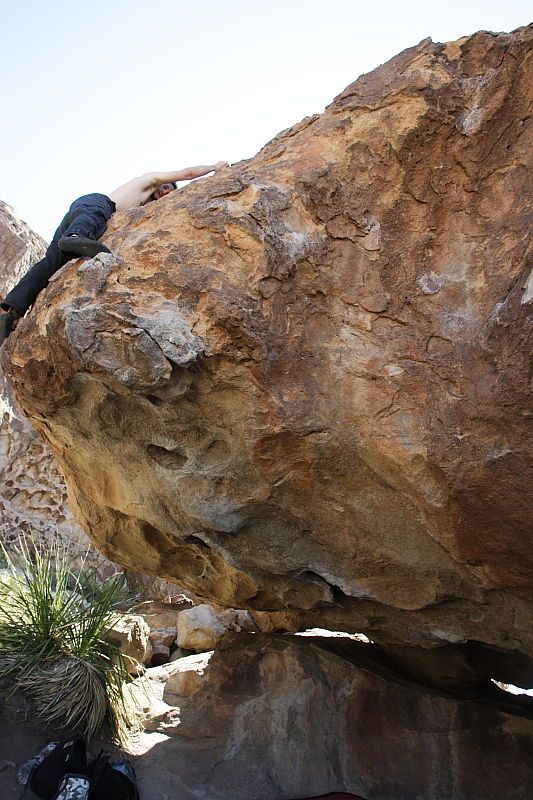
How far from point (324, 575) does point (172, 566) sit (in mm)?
1176

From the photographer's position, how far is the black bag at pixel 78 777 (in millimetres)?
3553

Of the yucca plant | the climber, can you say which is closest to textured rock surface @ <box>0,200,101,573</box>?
the yucca plant

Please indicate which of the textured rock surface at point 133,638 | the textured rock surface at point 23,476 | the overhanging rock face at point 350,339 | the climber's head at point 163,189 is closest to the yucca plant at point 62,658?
the textured rock surface at point 133,638

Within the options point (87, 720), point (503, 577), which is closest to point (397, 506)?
point (503, 577)

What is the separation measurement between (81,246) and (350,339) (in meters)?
1.26

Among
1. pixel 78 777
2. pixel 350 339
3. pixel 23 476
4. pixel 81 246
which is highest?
pixel 81 246

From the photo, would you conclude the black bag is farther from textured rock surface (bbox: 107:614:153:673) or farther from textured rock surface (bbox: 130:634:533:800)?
textured rock surface (bbox: 107:614:153:673)

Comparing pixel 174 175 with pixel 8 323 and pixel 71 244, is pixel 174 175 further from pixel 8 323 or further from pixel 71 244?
pixel 8 323

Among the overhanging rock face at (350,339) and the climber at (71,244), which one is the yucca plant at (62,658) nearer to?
the overhanging rock face at (350,339)

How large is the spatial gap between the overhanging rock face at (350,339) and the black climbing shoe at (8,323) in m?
0.21

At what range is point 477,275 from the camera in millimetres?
3000

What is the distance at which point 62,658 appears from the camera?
4.70 meters

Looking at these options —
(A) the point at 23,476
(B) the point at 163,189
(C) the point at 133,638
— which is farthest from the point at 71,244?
(A) the point at 23,476

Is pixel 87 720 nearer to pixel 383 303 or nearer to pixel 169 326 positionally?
pixel 169 326
